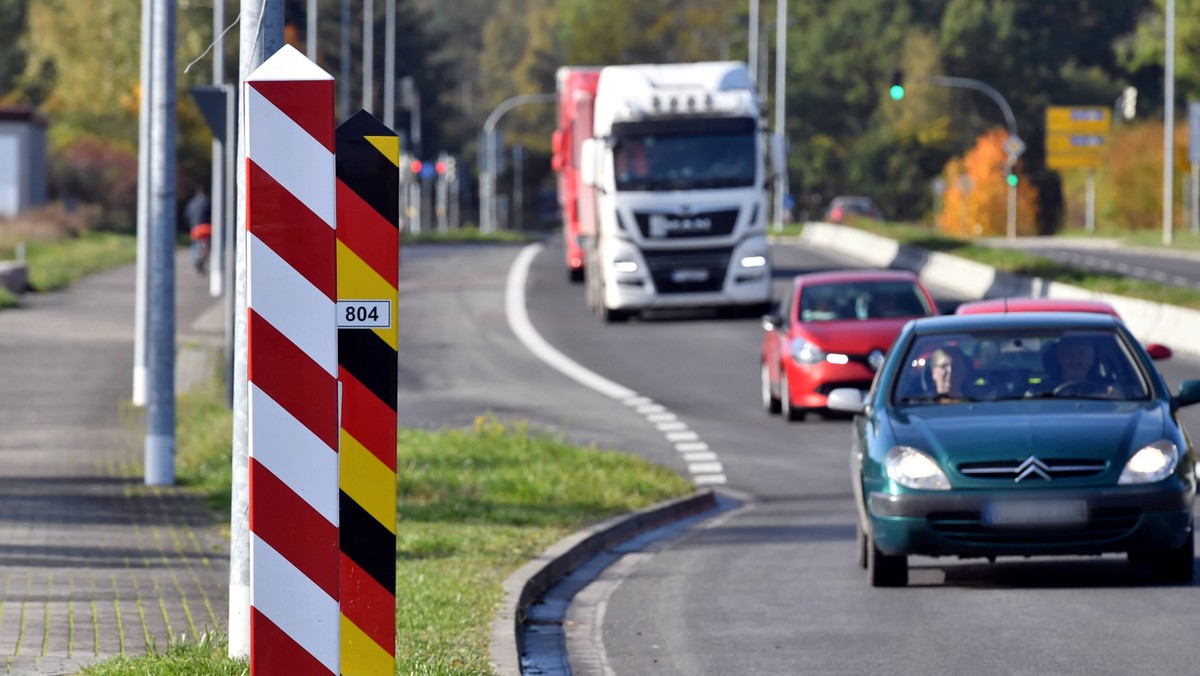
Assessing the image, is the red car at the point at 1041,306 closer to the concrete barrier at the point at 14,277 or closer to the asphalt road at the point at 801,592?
the asphalt road at the point at 801,592

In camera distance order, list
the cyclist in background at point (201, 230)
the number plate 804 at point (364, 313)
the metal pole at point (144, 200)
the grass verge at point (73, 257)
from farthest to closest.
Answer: the cyclist in background at point (201, 230) → the grass verge at point (73, 257) → the metal pole at point (144, 200) → the number plate 804 at point (364, 313)

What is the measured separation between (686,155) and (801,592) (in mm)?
22798

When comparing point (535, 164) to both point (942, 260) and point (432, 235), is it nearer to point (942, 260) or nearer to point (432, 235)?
point (432, 235)

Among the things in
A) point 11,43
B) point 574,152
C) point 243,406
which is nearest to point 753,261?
point 574,152

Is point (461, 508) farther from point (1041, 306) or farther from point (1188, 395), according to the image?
point (1041, 306)

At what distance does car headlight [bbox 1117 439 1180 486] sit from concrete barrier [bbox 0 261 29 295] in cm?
3051

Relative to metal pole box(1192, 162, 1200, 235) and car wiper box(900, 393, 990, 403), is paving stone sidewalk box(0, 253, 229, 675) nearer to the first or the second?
car wiper box(900, 393, 990, 403)

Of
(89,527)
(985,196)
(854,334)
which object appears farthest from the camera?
(985,196)

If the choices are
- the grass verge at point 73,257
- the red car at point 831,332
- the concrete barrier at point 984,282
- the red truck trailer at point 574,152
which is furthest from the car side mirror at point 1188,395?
the grass verge at point 73,257

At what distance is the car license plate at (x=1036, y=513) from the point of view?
11.3 meters

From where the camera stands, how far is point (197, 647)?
865 centimetres

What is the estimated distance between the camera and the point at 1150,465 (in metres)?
11.4

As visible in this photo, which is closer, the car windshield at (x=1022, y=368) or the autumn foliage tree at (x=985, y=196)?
the car windshield at (x=1022, y=368)

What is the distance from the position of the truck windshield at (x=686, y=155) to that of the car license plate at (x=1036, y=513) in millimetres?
23206
